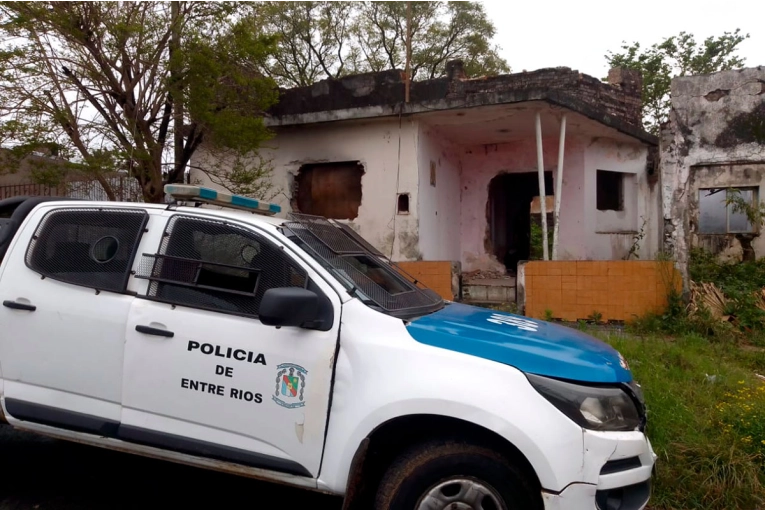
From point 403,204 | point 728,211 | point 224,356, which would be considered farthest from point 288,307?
point 728,211

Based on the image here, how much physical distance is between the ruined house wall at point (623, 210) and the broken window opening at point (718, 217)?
1.27 meters

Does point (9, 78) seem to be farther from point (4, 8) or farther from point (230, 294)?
point (230, 294)

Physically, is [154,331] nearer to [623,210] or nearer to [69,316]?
[69,316]

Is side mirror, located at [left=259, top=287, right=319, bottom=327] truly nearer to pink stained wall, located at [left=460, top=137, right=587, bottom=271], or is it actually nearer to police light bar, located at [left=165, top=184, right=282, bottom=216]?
police light bar, located at [left=165, top=184, right=282, bottom=216]

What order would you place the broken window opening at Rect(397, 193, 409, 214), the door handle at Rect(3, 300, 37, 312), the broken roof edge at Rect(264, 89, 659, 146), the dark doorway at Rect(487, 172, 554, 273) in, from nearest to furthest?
the door handle at Rect(3, 300, 37, 312)
the broken roof edge at Rect(264, 89, 659, 146)
the broken window opening at Rect(397, 193, 409, 214)
the dark doorway at Rect(487, 172, 554, 273)

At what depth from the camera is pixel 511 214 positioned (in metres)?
13.8

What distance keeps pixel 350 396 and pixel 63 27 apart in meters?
7.64

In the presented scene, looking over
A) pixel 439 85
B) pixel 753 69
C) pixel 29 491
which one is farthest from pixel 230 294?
pixel 753 69

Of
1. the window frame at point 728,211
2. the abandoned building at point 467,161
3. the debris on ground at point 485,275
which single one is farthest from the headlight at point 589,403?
the window frame at point 728,211

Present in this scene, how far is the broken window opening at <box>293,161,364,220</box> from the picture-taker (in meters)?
10.6

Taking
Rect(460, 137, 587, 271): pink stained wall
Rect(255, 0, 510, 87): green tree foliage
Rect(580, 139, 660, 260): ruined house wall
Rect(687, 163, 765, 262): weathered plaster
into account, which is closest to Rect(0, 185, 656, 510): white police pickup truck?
Rect(460, 137, 587, 271): pink stained wall

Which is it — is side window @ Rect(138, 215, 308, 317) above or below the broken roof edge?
below

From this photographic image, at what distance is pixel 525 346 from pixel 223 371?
1.48 metres

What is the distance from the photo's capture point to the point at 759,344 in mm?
7031
